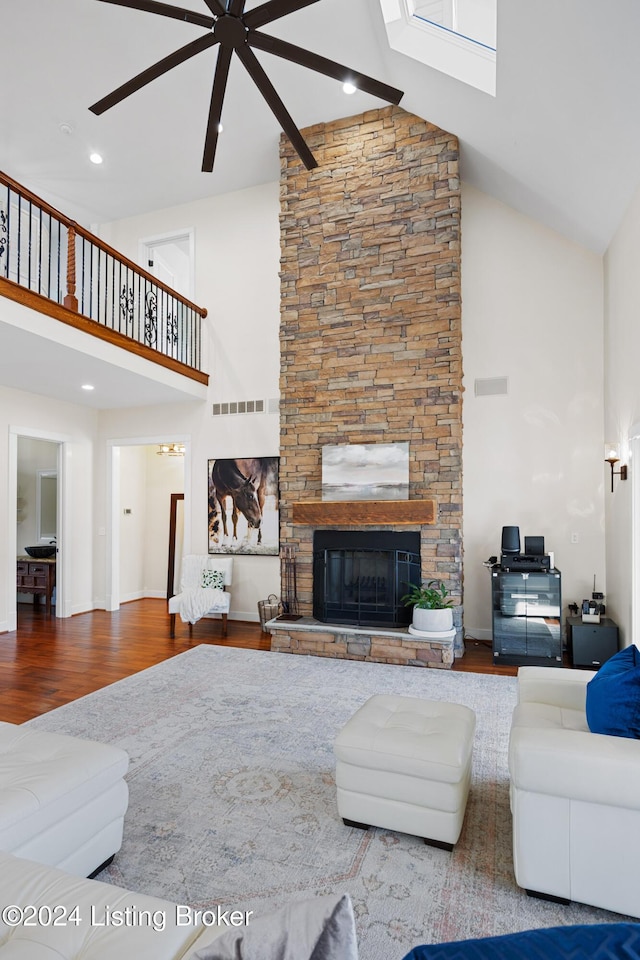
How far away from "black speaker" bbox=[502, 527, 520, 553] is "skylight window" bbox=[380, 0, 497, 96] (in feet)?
11.6

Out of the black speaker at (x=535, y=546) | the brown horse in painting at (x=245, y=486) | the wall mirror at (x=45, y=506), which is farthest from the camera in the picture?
the wall mirror at (x=45, y=506)

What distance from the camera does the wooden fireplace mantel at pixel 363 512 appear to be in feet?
17.2

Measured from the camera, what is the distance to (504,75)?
3699mm

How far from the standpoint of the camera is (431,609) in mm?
4934

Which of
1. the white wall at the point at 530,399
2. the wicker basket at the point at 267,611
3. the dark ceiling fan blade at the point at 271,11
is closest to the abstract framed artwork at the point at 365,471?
the white wall at the point at 530,399

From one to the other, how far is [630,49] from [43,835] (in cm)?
429

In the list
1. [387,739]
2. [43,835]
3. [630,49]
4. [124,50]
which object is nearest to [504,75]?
[630,49]

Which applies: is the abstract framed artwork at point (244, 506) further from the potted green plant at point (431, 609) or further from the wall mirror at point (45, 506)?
the wall mirror at point (45, 506)

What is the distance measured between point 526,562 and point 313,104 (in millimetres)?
5060

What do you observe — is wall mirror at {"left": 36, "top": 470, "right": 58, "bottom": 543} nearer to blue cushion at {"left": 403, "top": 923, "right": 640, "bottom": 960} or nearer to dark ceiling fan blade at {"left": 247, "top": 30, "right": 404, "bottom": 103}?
dark ceiling fan blade at {"left": 247, "top": 30, "right": 404, "bottom": 103}

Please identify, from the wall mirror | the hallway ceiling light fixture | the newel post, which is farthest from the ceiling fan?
the wall mirror

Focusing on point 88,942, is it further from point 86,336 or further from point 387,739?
point 86,336

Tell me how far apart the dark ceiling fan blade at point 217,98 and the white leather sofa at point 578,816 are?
3794 millimetres

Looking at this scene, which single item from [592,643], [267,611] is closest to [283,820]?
[592,643]
